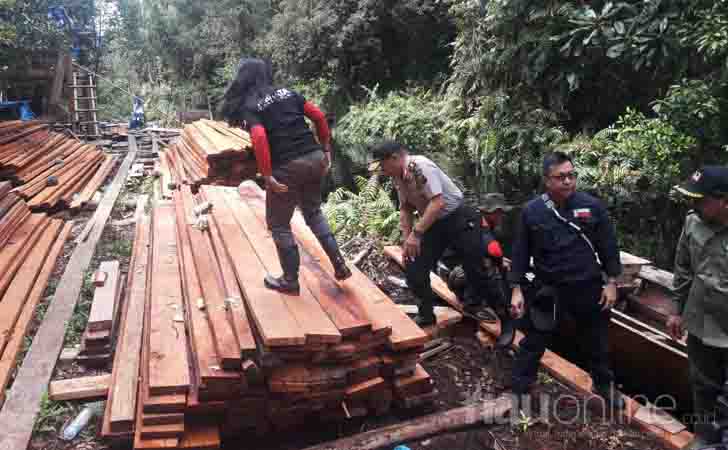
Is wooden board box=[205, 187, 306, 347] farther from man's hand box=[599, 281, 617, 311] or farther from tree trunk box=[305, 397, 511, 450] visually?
man's hand box=[599, 281, 617, 311]

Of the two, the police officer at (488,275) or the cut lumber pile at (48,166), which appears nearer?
the police officer at (488,275)

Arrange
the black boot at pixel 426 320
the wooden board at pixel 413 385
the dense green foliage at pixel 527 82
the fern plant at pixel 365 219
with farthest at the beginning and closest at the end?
the fern plant at pixel 365 219, the dense green foliage at pixel 527 82, the black boot at pixel 426 320, the wooden board at pixel 413 385

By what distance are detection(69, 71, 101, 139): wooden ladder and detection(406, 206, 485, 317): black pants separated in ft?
53.4

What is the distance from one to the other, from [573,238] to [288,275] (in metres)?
2.11

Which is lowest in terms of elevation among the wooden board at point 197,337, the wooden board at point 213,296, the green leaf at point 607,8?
the wooden board at point 197,337

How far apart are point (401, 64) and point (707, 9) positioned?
13089mm

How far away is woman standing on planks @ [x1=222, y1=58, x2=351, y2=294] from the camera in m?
3.86

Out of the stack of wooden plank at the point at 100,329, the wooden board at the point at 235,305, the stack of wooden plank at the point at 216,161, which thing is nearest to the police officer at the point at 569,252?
the wooden board at the point at 235,305

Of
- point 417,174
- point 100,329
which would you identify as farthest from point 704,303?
point 100,329

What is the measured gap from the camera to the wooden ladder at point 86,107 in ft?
57.6

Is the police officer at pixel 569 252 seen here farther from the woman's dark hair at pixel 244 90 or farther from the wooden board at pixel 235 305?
the woman's dark hair at pixel 244 90

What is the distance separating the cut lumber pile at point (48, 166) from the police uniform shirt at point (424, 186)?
23.3 feet

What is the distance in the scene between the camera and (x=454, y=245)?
4.53 meters

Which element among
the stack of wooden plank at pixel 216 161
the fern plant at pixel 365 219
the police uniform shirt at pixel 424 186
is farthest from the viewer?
the stack of wooden plank at pixel 216 161
